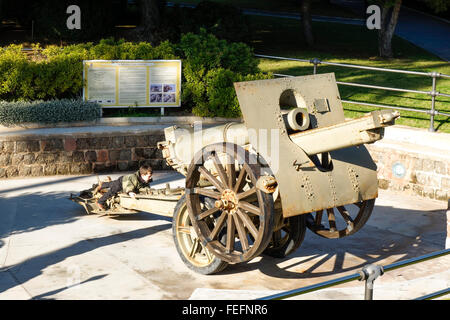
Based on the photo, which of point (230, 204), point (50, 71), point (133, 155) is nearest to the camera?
point (230, 204)

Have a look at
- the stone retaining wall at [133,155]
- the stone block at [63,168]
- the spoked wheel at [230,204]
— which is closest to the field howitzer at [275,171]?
the spoked wheel at [230,204]

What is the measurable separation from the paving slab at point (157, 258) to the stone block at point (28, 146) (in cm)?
117

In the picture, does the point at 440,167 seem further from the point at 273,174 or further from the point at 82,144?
the point at 82,144

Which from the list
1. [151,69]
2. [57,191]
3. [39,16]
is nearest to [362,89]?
[151,69]

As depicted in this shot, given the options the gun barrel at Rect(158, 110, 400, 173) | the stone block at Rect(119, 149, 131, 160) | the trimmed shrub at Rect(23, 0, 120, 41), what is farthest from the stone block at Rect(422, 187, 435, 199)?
the trimmed shrub at Rect(23, 0, 120, 41)

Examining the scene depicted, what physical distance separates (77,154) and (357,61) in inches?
362

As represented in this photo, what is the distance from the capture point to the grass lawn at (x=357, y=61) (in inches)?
556

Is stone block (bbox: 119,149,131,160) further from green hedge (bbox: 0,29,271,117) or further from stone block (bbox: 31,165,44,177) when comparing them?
green hedge (bbox: 0,29,271,117)

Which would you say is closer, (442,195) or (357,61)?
(442,195)

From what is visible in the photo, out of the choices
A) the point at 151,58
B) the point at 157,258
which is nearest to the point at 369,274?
the point at 157,258

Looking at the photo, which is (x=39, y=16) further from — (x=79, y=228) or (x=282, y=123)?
(x=282, y=123)

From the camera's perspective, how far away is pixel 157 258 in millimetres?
8711

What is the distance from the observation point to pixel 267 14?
3072 cm

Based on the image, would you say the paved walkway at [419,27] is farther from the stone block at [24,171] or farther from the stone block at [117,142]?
the stone block at [24,171]
